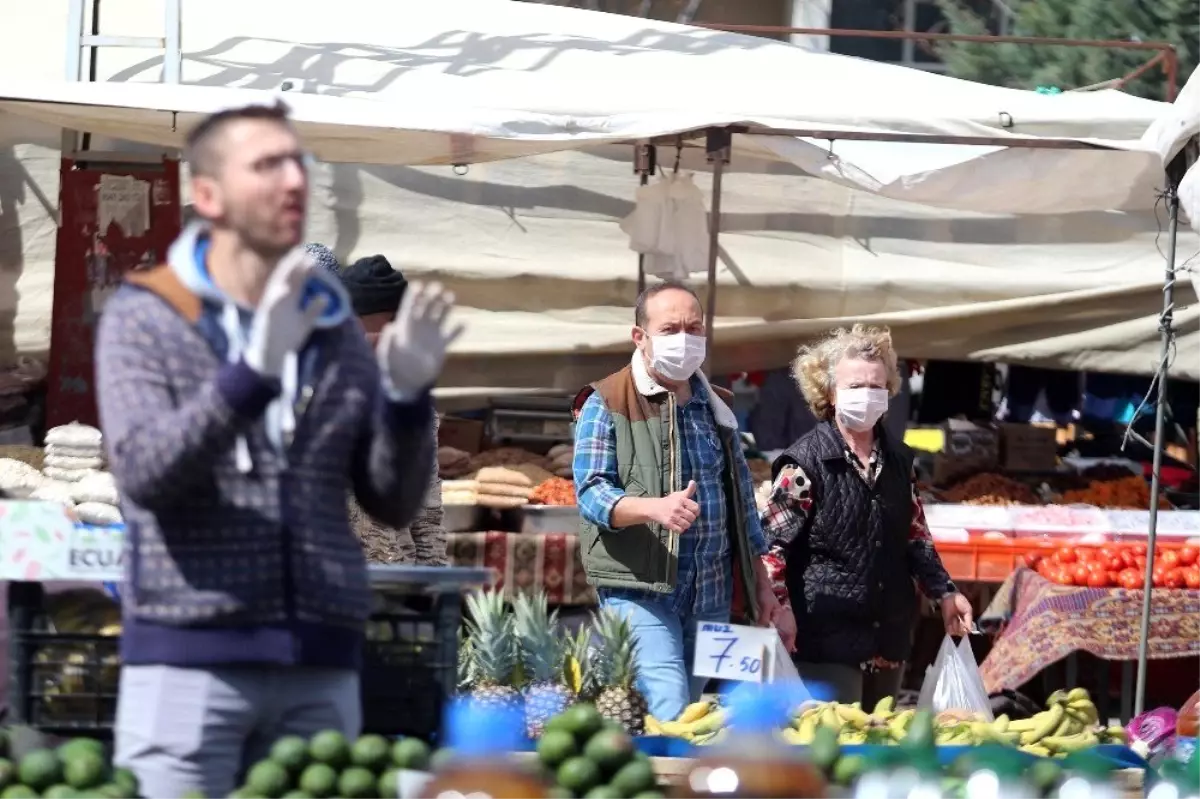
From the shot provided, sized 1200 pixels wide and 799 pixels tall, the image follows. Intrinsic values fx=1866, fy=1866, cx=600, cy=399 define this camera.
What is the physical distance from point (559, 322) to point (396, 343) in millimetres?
6832

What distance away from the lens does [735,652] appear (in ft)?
→ 15.7

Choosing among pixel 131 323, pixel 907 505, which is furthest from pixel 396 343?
pixel 907 505

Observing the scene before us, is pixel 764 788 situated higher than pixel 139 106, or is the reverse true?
pixel 139 106

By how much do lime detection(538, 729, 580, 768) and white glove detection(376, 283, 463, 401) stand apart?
0.76 metres

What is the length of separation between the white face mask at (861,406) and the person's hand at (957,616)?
59 centimetres

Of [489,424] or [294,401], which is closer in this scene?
[294,401]

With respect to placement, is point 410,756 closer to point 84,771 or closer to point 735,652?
point 84,771

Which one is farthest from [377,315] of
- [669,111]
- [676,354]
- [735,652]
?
[669,111]

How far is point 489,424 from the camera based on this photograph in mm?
9648

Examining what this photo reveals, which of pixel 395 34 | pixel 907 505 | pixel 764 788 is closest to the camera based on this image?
pixel 764 788

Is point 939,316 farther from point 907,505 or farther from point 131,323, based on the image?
point 131,323

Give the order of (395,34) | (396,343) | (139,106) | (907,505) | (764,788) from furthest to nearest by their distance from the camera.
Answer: (395,34) → (139,106) → (907,505) → (396,343) → (764,788)

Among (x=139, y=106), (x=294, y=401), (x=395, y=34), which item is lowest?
(x=294, y=401)

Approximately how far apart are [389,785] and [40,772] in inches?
22.5
